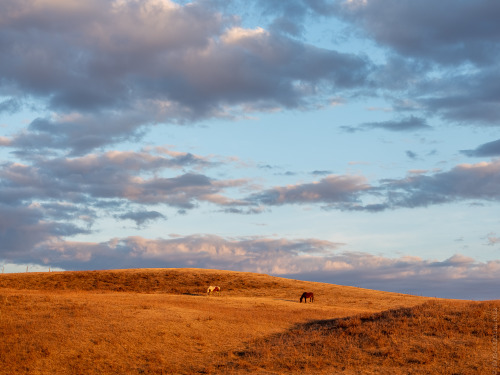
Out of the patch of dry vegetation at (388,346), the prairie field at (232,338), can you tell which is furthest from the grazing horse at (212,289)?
the patch of dry vegetation at (388,346)

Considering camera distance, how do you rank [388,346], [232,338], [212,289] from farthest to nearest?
[212,289] < [232,338] < [388,346]

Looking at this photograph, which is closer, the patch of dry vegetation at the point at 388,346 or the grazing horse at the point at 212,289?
the patch of dry vegetation at the point at 388,346

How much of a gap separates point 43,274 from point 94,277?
969 cm

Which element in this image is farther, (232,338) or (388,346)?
(232,338)

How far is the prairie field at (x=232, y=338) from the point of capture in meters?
25.9

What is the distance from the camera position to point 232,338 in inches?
1296

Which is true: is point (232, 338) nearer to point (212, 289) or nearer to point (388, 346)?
point (388, 346)

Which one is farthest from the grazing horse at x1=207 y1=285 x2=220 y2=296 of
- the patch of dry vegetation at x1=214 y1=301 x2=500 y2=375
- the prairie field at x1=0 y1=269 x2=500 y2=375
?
the patch of dry vegetation at x1=214 y1=301 x2=500 y2=375

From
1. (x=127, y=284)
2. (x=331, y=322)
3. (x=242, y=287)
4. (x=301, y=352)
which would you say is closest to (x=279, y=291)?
(x=242, y=287)

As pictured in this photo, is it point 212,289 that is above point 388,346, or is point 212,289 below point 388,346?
above

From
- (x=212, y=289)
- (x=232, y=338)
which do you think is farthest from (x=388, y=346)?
(x=212, y=289)

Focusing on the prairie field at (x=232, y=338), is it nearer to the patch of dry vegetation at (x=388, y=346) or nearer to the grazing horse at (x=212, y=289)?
the patch of dry vegetation at (x=388, y=346)

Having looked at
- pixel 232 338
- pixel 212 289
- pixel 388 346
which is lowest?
pixel 232 338

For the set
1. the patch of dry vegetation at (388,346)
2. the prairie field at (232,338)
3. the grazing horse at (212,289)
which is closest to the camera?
the patch of dry vegetation at (388,346)
